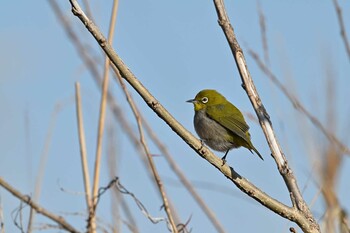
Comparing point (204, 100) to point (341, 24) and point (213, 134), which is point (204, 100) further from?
point (341, 24)

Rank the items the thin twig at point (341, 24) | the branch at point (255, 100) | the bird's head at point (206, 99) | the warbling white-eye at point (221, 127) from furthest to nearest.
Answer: the bird's head at point (206, 99) → the warbling white-eye at point (221, 127) → the thin twig at point (341, 24) → the branch at point (255, 100)

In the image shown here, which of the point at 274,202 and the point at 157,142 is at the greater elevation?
the point at 157,142

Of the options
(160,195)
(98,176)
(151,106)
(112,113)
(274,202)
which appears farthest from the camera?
Answer: (112,113)

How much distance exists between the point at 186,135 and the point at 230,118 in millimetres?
1678

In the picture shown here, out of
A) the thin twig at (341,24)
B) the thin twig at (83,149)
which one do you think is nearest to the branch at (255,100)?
the thin twig at (341,24)

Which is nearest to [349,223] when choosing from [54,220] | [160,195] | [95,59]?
[160,195]

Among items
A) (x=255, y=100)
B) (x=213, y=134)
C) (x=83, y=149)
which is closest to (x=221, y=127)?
(x=213, y=134)

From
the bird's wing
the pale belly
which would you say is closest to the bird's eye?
the bird's wing

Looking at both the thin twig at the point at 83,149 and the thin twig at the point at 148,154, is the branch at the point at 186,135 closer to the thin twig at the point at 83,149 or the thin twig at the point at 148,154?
the thin twig at the point at 148,154

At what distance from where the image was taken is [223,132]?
320 centimetres

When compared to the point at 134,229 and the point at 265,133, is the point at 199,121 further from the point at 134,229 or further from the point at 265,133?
the point at 265,133

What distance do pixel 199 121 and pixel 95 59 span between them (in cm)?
68

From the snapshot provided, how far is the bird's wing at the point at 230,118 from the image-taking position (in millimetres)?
3092

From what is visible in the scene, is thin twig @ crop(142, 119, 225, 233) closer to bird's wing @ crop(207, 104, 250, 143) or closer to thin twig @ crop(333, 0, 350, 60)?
bird's wing @ crop(207, 104, 250, 143)
